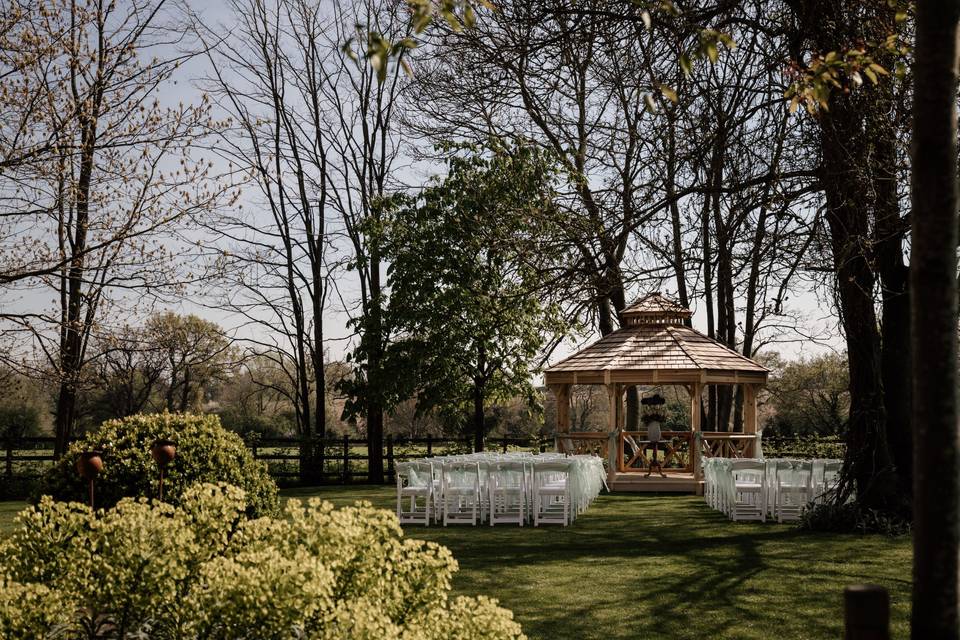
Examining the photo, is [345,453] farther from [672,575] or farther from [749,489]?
[672,575]

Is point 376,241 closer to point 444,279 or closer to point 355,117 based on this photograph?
point 444,279

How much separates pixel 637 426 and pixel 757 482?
12.1 meters

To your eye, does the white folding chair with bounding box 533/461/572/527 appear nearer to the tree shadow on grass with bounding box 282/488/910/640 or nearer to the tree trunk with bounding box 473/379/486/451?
the tree shadow on grass with bounding box 282/488/910/640

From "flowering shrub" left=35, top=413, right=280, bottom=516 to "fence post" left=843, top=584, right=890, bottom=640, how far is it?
6.73 m

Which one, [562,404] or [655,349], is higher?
[655,349]

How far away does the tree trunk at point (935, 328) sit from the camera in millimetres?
2775

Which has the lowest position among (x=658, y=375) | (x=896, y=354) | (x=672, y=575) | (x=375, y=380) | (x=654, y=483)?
(x=654, y=483)

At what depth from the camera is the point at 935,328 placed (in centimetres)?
282

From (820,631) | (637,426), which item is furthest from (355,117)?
(820,631)

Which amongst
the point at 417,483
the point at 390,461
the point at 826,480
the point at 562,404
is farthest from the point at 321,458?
the point at 826,480

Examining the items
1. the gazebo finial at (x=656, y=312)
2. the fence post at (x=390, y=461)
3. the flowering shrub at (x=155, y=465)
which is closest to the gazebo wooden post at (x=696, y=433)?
the gazebo finial at (x=656, y=312)

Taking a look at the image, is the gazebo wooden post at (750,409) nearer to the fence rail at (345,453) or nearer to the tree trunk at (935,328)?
the fence rail at (345,453)

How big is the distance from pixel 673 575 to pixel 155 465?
5.05 metres

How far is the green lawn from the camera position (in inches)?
281
